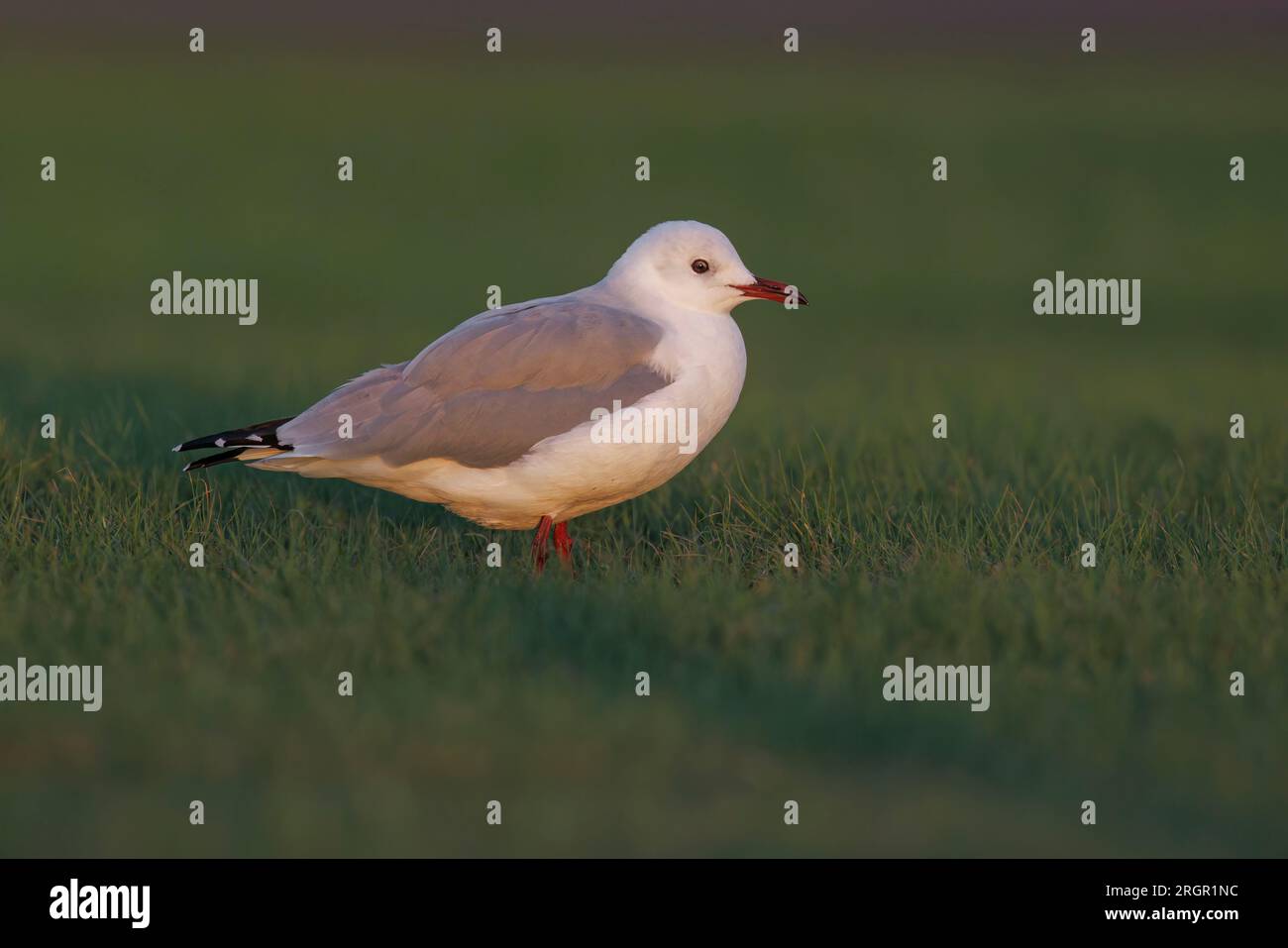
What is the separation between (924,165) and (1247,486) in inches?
652

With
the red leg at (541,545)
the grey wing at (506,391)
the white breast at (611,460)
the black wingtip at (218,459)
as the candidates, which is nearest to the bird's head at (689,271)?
the white breast at (611,460)

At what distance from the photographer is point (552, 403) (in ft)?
24.7

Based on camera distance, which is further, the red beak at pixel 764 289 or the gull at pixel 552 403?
the red beak at pixel 764 289

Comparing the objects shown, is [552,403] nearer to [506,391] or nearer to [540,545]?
[506,391]

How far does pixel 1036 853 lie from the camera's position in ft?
16.8

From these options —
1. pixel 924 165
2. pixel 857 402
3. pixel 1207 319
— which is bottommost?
pixel 857 402

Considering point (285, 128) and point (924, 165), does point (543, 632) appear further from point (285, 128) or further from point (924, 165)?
point (285, 128)

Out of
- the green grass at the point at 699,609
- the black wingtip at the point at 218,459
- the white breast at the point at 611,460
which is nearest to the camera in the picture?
the green grass at the point at 699,609

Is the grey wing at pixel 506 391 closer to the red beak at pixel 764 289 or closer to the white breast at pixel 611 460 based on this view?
the white breast at pixel 611 460

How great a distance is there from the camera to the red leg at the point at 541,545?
25.7ft

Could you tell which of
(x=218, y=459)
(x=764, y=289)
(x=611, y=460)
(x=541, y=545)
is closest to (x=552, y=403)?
(x=611, y=460)

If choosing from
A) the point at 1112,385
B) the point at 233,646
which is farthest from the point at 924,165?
the point at 233,646

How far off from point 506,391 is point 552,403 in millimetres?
217

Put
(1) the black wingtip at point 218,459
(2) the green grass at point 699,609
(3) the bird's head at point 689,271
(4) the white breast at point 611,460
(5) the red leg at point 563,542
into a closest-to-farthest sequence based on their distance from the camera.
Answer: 1. (2) the green grass at point 699,609
2. (4) the white breast at point 611,460
3. (1) the black wingtip at point 218,459
4. (3) the bird's head at point 689,271
5. (5) the red leg at point 563,542
